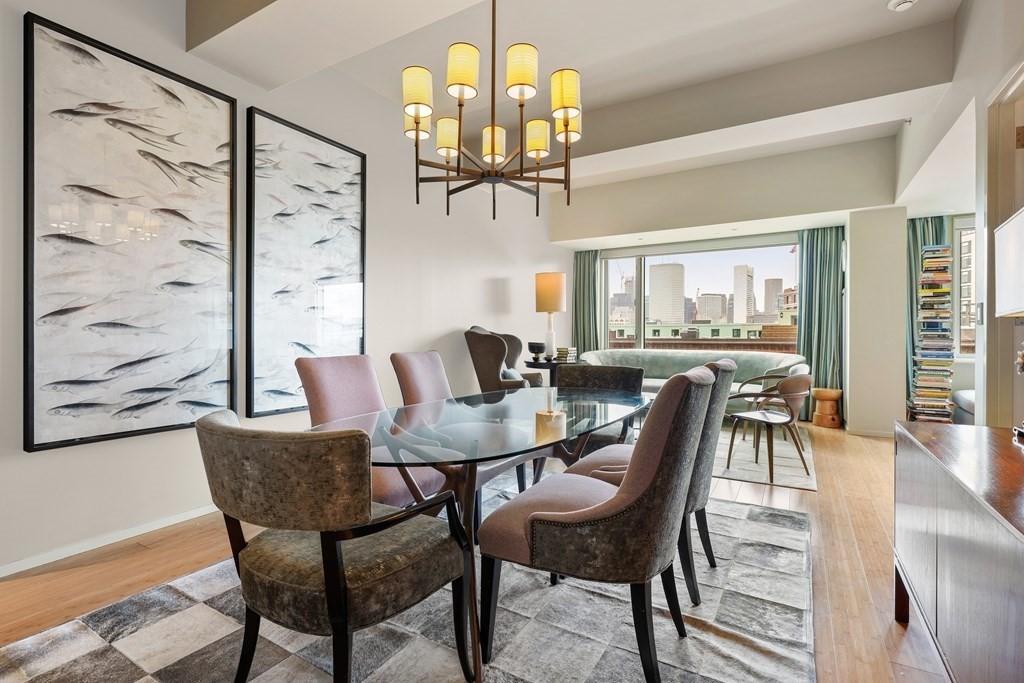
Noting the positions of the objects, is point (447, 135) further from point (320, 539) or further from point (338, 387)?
point (320, 539)

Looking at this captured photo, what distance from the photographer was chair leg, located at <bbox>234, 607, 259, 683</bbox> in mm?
1316

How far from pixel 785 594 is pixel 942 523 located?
2.92 ft

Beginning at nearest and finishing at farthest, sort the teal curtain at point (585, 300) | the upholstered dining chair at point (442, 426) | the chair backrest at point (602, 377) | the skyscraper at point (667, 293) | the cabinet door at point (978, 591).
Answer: the cabinet door at point (978, 591)
the upholstered dining chair at point (442, 426)
the chair backrest at point (602, 377)
the skyscraper at point (667, 293)
the teal curtain at point (585, 300)

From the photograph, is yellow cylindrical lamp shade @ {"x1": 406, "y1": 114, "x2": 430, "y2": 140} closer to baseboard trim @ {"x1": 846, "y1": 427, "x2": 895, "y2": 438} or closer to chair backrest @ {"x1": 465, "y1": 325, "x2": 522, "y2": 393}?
chair backrest @ {"x1": 465, "y1": 325, "x2": 522, "y2": 393}

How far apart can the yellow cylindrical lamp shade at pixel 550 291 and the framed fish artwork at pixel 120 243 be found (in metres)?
3.27

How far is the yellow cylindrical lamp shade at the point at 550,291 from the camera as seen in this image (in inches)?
214

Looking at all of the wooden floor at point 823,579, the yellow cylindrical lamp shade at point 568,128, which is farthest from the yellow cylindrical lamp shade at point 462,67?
the wooden floor at point 823,579

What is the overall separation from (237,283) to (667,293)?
5396 mm

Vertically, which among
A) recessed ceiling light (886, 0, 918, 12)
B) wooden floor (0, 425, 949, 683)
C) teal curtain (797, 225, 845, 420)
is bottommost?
wooden floor (0, 425, 949, 683)

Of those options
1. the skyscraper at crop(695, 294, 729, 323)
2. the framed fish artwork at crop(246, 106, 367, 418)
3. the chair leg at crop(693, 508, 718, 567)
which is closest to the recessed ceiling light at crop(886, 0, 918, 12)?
the chair leg at crop(693, 508, 718, 567)

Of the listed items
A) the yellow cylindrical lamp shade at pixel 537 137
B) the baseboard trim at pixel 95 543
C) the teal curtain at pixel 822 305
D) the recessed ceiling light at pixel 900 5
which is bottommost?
the baseboard trim at pixel 95 543

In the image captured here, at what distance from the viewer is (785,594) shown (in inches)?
75.4

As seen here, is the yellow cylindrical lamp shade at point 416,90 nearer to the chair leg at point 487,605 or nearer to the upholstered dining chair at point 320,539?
the upholstered dining chair at point 320,539

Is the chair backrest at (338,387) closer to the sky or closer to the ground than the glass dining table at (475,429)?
closer to the sky
